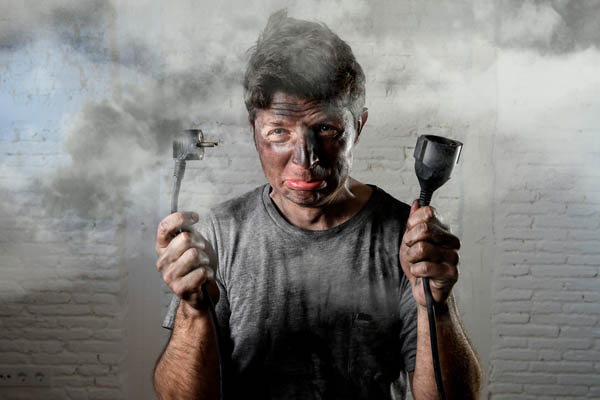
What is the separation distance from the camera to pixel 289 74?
121 centimetres

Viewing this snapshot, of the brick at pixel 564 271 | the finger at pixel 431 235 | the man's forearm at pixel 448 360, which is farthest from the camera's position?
the brick at pixel 564 271

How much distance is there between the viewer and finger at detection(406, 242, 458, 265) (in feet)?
3.38

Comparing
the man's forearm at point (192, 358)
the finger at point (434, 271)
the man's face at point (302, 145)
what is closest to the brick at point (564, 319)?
the finger at point (434, 271)

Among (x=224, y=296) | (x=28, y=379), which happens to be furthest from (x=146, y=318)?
(x=224, y=296)

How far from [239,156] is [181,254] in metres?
0.78

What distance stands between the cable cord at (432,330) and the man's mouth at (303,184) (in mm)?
265

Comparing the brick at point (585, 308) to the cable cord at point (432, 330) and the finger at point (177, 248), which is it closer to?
the cable cord at point (432, 330)

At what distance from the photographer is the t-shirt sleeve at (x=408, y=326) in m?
1.23

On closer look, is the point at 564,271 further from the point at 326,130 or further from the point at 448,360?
the point at 326,130

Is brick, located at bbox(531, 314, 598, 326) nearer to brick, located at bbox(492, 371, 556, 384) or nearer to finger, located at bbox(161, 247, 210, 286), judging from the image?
brick, located at bbox(492, 371, 556, 384)

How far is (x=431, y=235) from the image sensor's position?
3.37 ft

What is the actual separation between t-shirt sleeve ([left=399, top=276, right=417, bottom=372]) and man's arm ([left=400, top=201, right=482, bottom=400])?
3cm

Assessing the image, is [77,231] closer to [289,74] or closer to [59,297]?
[59,297]

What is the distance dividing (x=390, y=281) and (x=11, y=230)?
140cm
